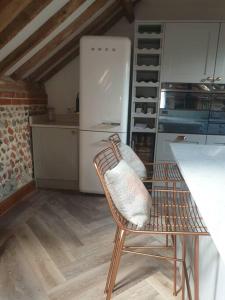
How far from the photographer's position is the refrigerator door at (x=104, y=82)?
238 centimetres

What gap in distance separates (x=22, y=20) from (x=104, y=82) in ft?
3.19

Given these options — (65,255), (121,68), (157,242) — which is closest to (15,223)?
(65,255)

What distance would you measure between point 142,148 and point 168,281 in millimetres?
1602

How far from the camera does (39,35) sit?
207 cm

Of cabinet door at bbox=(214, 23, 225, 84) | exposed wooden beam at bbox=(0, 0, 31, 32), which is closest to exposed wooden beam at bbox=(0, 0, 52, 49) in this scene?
exposed wooden beam at bbox=(0, 0, 31, 32)

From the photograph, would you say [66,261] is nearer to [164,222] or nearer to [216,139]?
[164,222]

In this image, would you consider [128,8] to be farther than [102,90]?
Yes

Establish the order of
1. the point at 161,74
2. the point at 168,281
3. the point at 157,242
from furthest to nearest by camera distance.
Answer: the point at 161,74, the point at 157,242, the point at 168,281

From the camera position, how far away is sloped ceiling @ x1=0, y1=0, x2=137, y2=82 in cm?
166

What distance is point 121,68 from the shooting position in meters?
2.40

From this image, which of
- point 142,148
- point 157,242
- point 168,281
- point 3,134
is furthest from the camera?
point 142,148

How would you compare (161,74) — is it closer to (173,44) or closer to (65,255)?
(173,44)

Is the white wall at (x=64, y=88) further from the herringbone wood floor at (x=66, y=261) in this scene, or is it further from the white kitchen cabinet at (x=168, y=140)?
the herringbone wood floor at (x=66, y=261)

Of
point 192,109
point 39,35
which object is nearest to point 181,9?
point 192,109
